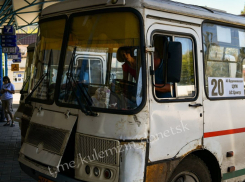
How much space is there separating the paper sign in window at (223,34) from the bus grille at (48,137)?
97.2 inches

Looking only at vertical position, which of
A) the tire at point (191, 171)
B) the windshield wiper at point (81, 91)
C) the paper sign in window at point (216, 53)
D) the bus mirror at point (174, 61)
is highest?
the paper sign in window at point (216, 53)

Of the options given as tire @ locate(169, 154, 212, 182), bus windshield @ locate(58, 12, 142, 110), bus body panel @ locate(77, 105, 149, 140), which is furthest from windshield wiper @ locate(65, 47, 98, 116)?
tire @ locate(169, 154, 212, 182)

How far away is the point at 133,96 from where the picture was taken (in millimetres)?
3961

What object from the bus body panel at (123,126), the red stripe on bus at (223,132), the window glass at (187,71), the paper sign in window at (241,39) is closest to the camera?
the bus body panel at (123,126)

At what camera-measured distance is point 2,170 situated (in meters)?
6.96

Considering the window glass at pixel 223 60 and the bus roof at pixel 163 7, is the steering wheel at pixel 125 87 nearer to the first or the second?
the bus roof at pixel 163 7

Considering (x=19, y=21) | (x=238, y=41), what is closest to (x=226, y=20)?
(x=238, y=41)

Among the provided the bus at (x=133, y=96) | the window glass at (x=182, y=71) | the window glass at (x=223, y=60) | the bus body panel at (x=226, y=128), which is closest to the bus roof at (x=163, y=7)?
the bus at (x=133, y=96)

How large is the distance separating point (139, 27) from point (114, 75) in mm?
606

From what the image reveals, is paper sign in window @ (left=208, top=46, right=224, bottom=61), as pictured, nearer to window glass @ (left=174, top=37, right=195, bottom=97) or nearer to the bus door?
the bus door

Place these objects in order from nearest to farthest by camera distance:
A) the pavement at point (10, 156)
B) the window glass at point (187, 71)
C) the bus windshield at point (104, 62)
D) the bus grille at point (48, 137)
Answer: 1. the bus windshield at point (104, 62)
2. the bus grille at point (48, 137)
3. the window glass at point (187, 71)
4. the pavement at point (10, 156)

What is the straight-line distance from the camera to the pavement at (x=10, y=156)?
648cm

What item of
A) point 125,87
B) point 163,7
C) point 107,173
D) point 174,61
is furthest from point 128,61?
point 107,173

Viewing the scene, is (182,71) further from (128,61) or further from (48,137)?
(48,137)
